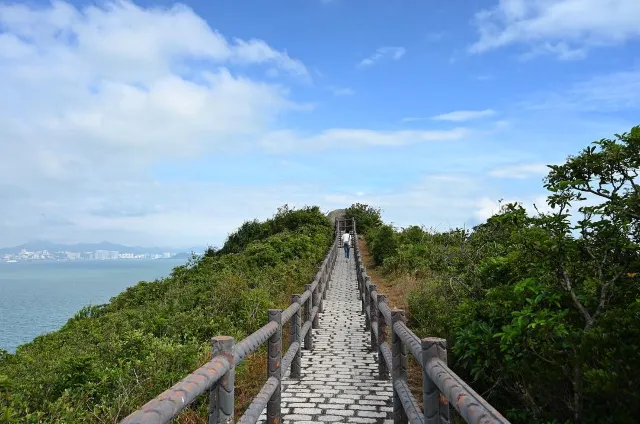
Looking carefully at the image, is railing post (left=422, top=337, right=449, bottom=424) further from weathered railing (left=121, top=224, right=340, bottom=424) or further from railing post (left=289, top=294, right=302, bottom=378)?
railing post (left=289, top=294, right=302, bottom=378)

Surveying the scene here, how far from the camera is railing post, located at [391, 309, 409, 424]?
14.8ft

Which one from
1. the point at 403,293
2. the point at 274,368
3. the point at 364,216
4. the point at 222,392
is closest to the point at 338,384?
the point at 274,368

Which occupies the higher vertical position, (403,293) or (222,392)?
(222,392)

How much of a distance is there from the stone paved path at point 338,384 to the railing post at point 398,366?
55cm

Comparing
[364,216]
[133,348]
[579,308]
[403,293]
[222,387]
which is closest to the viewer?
[222,387]

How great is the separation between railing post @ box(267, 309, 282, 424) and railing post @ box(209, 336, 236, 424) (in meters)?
1.80

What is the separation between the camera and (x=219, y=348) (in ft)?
9.59

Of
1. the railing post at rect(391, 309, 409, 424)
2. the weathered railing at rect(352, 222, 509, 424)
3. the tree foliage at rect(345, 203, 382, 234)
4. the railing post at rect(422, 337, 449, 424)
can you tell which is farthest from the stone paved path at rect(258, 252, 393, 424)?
the tree foliage at rect(345, 203, 382, 234)

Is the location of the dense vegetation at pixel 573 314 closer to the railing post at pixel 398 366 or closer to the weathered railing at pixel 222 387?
the railing post at pixel 398 366

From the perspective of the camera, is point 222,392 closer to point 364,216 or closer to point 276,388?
point 276,388

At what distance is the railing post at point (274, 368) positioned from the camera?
467 cm

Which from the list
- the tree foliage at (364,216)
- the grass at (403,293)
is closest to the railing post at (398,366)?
the grass at (403,293)

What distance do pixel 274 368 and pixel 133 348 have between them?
3632mm

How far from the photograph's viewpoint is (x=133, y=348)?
739 centimetres
